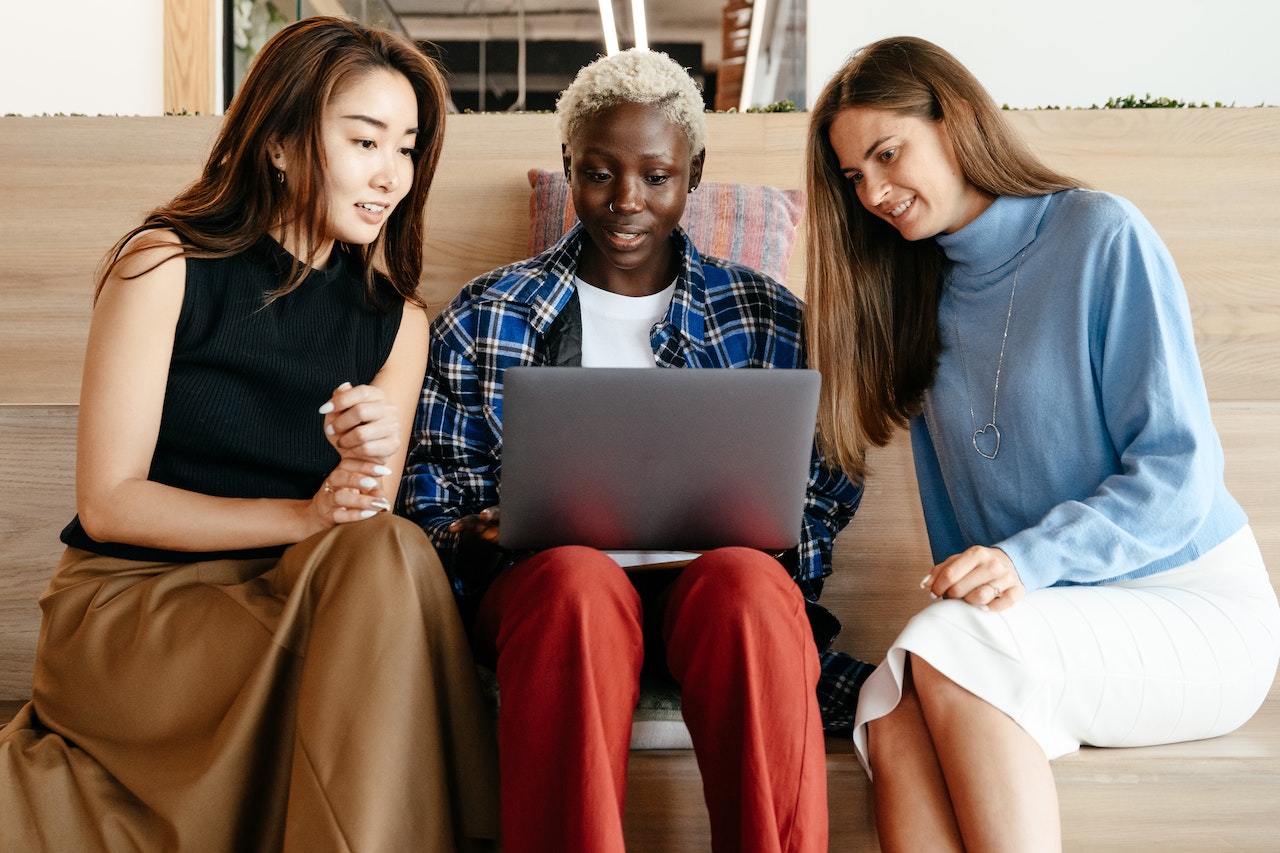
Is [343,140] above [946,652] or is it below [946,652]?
above

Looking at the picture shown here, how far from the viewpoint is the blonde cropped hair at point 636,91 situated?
1.33 metres

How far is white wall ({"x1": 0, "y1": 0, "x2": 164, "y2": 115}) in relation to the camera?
9.04ft

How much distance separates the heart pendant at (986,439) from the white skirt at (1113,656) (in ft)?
0.65

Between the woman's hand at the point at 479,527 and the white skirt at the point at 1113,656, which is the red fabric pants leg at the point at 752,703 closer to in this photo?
the white skirt at the point at 1113,656

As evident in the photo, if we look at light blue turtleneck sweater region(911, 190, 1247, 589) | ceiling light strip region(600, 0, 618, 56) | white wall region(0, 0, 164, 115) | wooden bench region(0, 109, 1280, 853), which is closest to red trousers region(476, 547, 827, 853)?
light blue turtleneck sweater region(911, 190, 1247, 589)

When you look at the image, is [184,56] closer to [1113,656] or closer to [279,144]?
[279,144]

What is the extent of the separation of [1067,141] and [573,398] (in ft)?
4.42

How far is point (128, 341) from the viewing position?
1058 millimetres

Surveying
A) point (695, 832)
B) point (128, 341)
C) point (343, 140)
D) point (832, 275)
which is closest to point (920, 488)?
point (832, 275)

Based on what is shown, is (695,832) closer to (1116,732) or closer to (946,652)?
(946,652)

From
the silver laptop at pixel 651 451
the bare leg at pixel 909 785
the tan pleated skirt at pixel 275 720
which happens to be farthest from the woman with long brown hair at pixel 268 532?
the bare leg at pixel 909 785

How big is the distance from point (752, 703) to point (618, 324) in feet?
1.98

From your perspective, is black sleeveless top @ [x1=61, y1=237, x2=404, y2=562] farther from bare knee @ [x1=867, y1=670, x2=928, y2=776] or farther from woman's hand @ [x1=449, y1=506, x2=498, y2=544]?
bare knee @ [x1=867, y1=670, x2=928, y2=776]

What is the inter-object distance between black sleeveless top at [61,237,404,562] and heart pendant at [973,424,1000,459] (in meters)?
0.72
